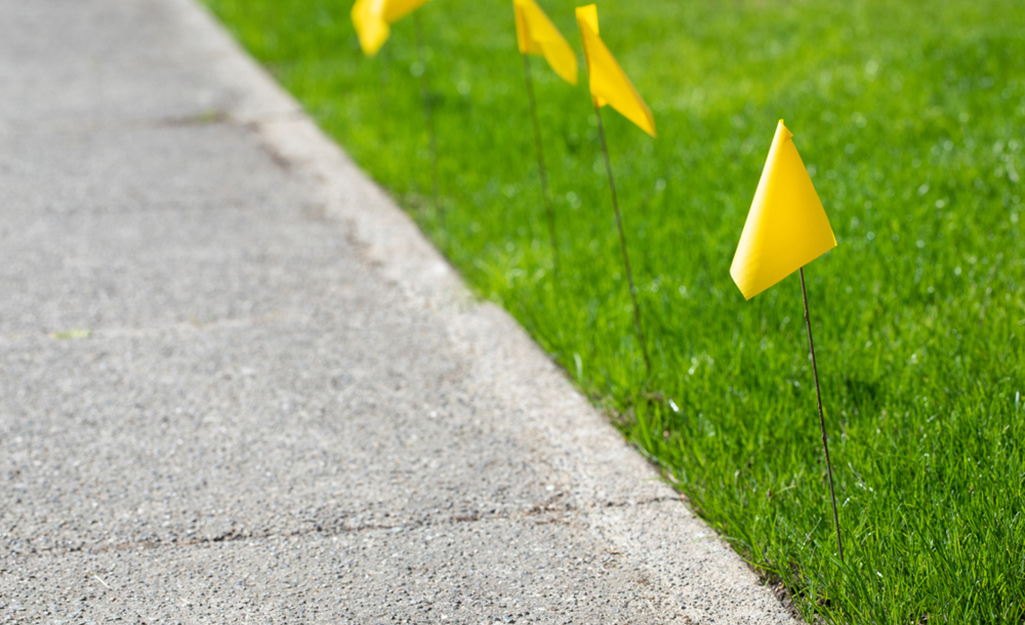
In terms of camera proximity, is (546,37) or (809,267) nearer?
(546,37)

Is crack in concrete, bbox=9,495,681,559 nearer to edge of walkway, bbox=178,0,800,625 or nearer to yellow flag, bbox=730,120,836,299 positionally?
edge of walkway, bbox=178,0,800,625

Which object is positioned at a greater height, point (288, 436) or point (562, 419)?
point (562, 419)

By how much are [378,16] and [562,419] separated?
5.16 feet

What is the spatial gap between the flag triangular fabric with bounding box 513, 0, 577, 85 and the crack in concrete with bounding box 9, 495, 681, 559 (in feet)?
3.84

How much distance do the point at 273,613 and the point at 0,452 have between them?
1.12m

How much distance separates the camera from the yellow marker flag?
337cm

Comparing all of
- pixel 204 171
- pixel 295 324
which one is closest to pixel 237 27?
pixel 204 171

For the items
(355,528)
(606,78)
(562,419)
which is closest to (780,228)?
(606,78)

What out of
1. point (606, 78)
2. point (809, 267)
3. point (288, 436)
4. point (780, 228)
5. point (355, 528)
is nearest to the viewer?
point (780, 228)

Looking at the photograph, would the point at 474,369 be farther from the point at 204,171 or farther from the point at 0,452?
the point at 204,171

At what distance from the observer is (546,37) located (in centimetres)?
281

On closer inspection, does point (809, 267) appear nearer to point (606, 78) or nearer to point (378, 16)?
point (606, 78)

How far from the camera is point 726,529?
2.33m

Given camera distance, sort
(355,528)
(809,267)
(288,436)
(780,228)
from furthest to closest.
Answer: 1. (809,267)
2. (288,436)
3. (355,528)
4. (780,228)
